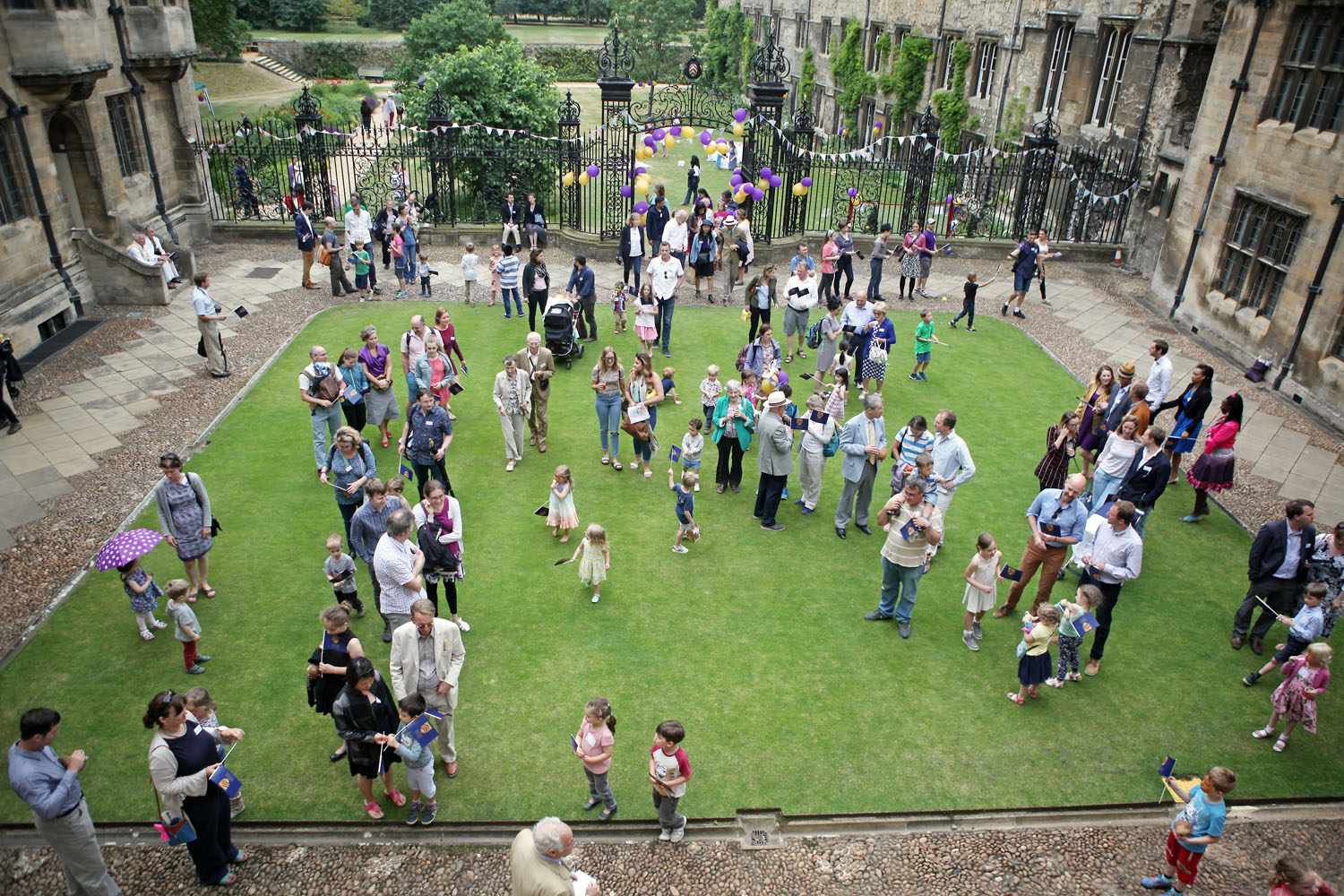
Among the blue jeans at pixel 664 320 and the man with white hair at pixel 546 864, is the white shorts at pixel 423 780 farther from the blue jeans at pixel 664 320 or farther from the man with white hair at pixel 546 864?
the blue jeans at pixel 664 320

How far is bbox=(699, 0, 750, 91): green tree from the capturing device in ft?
163

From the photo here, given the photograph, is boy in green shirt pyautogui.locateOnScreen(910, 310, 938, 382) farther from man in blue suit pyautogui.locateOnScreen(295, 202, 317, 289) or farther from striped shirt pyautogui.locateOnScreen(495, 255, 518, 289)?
man in blue suit pyautogui.locateOnScreen(295, 202, 317, 289)

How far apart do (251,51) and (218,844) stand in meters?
59.9

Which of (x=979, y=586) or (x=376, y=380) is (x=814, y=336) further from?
(x=376, y=380)

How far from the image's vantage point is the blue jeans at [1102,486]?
9.43 metres

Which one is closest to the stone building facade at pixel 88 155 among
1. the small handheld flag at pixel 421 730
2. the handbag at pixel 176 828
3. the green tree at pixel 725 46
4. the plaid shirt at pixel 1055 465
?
the handbag at pixel 176 828

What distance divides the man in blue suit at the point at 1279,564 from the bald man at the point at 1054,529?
1707 mm

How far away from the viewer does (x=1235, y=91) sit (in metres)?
16.0

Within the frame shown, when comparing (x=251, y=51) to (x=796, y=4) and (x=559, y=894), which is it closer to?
(x=796, y=4)

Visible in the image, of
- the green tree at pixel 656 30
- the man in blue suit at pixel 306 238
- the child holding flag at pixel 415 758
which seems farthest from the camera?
the green tree at pixel 656 30

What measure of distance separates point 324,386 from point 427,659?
4940 millimetres

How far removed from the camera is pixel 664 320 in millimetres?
14703

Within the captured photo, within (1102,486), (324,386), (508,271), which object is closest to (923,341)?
(1102,486)

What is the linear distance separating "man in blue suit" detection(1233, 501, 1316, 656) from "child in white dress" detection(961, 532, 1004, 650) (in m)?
2.54
